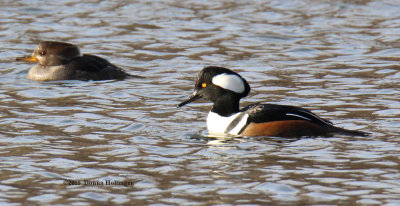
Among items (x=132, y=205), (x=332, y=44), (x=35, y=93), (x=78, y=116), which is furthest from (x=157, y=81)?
(x=132, y=205)

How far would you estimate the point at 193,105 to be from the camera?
1265 centimetres

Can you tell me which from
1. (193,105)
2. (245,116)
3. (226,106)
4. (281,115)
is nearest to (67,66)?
(193,105)

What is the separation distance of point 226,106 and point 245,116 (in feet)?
1.81

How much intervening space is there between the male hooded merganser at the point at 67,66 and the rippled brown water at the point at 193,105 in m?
0.27

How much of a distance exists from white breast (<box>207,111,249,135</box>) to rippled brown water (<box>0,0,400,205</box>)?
8.5 inches

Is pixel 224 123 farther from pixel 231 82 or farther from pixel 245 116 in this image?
pixel 231 82

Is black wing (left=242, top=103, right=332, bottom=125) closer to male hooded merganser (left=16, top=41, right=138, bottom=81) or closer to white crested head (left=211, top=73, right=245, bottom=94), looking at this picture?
white crested head (left=211, top=73, right=245, bottom=94)

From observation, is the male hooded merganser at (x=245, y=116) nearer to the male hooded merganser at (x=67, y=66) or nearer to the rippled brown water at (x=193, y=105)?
the rippled brown water at (x=193, y=105)

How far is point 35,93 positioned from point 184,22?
5.93 metres

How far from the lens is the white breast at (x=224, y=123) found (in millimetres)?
10461

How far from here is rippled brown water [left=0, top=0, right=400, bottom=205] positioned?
27.0 ft

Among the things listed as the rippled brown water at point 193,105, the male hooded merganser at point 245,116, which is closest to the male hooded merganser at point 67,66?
the rippled brown water at point 193,105

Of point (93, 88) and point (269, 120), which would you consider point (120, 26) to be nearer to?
point (93, 88)

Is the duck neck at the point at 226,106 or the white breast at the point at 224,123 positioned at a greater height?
the duck neck at the point at 226,106
